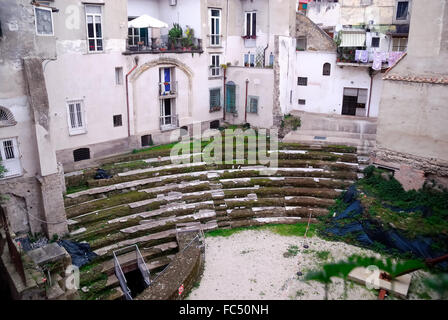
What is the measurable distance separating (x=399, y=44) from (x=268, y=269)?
1660 cm

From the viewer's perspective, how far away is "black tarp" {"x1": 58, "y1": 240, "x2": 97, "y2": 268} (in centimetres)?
1305

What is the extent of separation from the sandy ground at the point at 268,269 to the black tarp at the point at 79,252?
12.5 feet

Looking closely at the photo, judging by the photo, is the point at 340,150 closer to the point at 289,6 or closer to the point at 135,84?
the point at 289,6

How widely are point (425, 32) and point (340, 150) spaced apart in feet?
21.7

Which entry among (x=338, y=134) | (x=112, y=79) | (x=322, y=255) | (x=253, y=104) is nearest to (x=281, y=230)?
(x=322, y=255)

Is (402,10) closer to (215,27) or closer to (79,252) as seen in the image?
(215,27)

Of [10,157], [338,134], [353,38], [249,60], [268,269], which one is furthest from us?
[249,60]

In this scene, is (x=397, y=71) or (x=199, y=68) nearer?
(x=397, y=71)

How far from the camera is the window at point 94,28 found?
18344 mm

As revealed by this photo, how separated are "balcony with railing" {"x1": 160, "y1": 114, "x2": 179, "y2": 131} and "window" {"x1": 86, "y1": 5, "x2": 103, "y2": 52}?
5405 mm

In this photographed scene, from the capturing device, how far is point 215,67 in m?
24.8
